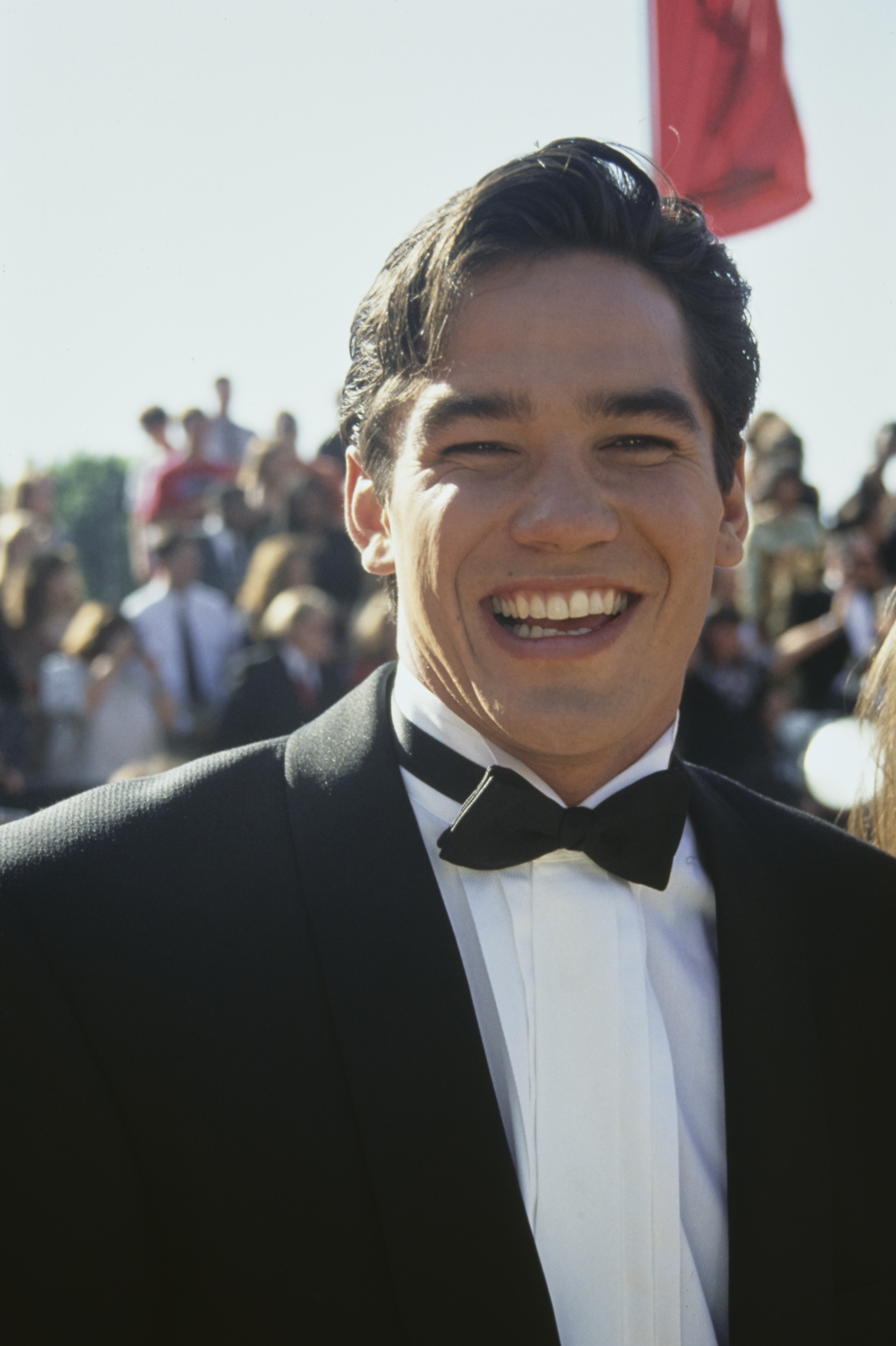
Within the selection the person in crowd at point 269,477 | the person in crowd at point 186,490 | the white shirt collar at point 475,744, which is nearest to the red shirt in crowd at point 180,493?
the person in crowd at point 186,490

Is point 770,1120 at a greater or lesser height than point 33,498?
lesser

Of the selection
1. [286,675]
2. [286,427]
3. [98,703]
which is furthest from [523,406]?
[286,427]

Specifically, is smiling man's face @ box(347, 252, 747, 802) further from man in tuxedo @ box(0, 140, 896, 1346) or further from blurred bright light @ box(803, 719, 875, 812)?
blurred bright light @ box(803, 719, 875, 812)

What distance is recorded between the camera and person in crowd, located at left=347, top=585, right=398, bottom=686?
18.5 ft

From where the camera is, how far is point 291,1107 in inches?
67.4

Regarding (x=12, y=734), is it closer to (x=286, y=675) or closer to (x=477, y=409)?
(x=286, y=675)

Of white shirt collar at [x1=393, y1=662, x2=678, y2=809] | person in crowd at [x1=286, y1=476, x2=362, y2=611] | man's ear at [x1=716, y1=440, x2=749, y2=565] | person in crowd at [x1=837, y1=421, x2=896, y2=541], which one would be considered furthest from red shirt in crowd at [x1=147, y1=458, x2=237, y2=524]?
white shirt collar at [x1=393, y1=662, x2=678, y2=809]

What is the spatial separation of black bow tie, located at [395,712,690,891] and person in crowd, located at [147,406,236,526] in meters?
5.73

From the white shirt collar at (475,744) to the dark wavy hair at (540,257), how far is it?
337 millimetres

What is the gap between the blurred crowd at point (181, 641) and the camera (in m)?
5.39

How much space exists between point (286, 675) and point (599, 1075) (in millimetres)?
3761

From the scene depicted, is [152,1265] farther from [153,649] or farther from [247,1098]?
[153,649]

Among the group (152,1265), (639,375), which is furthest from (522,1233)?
(639,375)

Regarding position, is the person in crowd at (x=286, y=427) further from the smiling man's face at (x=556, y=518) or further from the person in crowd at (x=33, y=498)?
the smiling man's face at (x=556, y=518)
